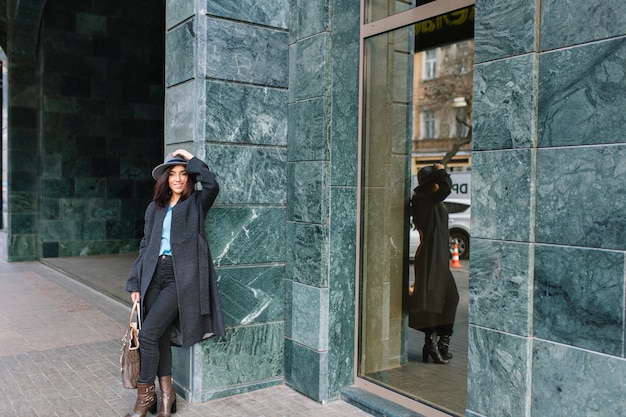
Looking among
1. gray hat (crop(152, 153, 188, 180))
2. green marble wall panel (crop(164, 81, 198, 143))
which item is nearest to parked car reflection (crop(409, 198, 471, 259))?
gray hat (crop(152, 153, 188, 180))

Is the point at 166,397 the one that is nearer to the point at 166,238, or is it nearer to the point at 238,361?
the point at 238,361

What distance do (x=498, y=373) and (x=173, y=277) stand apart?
7.78ft

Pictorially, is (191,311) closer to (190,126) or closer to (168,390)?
(168,390)

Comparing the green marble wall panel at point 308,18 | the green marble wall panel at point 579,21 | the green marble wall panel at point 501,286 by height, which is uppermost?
the green marble wall panel at point 308,18

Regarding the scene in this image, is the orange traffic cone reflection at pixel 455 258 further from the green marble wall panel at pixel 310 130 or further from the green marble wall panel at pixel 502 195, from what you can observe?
the green marble wall panel at pixel 310 130

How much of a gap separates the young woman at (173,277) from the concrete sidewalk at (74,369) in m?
0.54

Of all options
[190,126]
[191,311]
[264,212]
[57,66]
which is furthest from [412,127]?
[57,66]

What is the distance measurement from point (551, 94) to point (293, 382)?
10.9ft

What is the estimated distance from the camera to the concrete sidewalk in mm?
5039

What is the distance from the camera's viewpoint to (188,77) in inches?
207

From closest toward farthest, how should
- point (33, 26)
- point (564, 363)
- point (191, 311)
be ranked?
point (564, 363), point (191, 311), point (33, 26)

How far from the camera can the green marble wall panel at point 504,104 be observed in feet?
11.8

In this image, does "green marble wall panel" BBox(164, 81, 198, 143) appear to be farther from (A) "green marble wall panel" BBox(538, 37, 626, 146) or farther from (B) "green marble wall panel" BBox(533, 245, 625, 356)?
(B) "green marble wall panel" BBox(533, 245, 625, 356)

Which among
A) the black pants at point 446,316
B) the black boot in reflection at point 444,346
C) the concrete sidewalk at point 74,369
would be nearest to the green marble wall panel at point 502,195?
the black pants at point 446,316
